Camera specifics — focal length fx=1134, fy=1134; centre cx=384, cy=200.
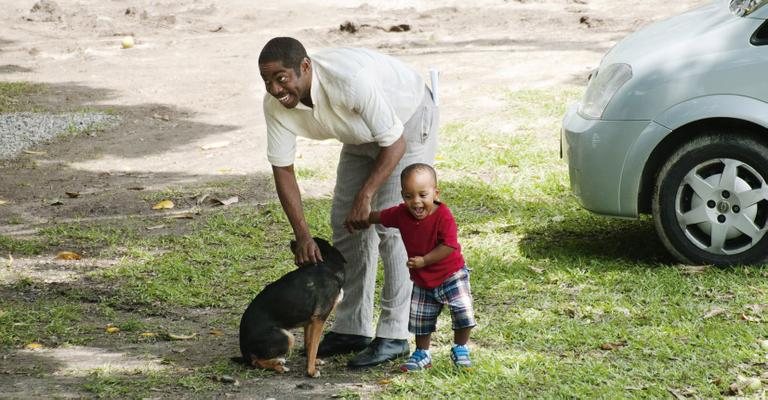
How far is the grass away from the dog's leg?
15cm

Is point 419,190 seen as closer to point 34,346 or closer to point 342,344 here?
point 342,344

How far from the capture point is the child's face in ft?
15.7

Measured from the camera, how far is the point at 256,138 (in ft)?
36.1

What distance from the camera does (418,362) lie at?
5145mm

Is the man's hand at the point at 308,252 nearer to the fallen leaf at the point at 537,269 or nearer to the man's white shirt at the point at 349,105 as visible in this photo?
the man's white shirt at the point at 349,105

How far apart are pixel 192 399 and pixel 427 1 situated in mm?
14503

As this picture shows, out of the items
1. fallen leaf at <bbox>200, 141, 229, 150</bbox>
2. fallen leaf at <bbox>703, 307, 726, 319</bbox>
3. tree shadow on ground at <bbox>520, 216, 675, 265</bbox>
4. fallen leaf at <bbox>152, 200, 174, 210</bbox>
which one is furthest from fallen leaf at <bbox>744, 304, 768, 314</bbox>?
fallen leaf at <bbox>200, 141, 229, 150</bbox>

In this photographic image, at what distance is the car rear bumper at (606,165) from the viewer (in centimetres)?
654

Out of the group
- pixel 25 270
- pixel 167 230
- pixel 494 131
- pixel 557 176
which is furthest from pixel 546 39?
pixel 25 270

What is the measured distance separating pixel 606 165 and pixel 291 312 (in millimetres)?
2386

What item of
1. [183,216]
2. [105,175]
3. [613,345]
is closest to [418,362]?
[613,345]

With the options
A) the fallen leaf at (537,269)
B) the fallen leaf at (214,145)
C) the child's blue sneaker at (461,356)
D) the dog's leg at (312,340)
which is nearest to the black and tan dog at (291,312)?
the dog's leg at (312,340)

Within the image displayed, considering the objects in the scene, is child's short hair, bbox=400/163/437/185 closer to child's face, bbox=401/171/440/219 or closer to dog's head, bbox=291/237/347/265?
child's face, bbox=401/171/440/219

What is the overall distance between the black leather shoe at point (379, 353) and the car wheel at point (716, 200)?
6.66 feet
